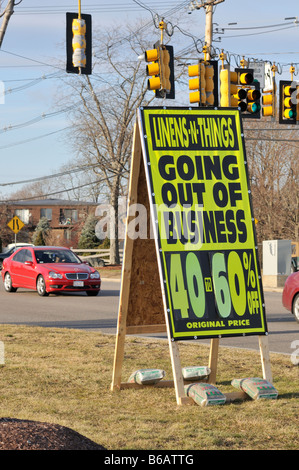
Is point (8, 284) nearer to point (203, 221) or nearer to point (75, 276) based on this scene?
point (75, 276)

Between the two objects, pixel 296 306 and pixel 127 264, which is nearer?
pixel 127 264

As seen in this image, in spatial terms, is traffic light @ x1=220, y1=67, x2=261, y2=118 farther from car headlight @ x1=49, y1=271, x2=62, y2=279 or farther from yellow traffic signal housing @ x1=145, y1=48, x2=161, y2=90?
car headlight @ x1=49, y1=271, x2=62, y2=279

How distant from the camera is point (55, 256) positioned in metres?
22.5

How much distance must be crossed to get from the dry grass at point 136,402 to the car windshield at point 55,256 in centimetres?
1120

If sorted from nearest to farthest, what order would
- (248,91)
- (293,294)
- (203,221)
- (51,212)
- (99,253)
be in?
(203,221) → (293,294) → (248,91) → (99,253) → (51,212)

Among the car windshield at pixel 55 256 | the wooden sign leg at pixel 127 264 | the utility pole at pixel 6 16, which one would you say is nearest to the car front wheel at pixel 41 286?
the car windshield at pixel 55 256

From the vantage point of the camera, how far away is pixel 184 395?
7.12 meters

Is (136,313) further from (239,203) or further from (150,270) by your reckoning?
(239,203)

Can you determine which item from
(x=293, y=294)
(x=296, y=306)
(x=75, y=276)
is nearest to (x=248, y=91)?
Result: (x=293, y=294)

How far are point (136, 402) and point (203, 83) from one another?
1102cm

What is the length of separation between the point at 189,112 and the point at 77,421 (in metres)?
3.54

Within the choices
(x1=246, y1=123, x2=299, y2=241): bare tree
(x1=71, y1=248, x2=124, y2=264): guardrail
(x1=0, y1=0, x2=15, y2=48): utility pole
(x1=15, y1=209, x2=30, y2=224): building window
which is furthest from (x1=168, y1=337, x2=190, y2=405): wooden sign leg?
(x1=15, y1=209, x2=30, y2=224): building window

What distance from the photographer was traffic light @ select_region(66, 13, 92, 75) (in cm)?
1562

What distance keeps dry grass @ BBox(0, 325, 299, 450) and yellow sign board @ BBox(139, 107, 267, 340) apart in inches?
34.9
